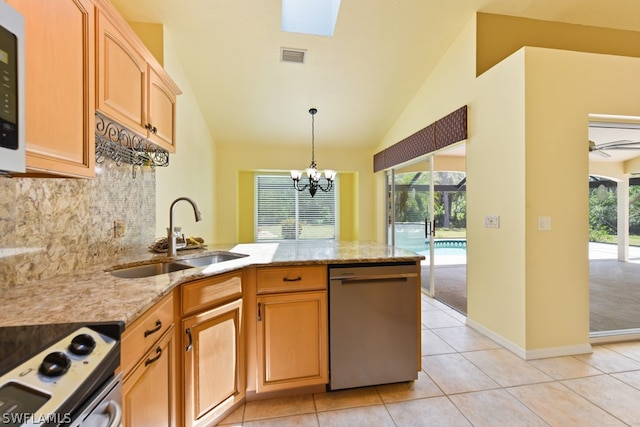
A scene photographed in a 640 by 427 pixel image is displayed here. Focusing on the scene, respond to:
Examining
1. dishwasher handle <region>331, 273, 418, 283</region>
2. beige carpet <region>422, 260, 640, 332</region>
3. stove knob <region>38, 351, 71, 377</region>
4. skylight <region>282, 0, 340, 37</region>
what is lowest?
beige carpet <region>422, 260, 640, 332</region>

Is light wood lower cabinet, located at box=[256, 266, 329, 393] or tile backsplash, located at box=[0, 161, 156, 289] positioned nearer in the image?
tile backsplash, located at box=[0, 161, 156, 289]

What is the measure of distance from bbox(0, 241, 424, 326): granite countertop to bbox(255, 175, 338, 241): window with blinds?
147 inches

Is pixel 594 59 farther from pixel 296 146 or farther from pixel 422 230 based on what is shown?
pixel 296 146

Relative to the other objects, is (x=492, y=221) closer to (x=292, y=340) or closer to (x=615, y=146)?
(x=615, y=146)

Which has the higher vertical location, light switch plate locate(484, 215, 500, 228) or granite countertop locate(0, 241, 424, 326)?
light switch plate locate(484, 215, 500, 228)

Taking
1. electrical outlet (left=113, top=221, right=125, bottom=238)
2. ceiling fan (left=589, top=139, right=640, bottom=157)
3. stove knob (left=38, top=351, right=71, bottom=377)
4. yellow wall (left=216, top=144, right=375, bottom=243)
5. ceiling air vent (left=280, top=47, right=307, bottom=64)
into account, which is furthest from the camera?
yellow wall (left=216, top=144, right=375, bottom=243)

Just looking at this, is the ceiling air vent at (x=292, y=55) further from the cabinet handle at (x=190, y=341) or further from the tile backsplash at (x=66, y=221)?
the cabinet handle at (x=190, y=341)

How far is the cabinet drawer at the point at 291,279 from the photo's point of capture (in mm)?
1814

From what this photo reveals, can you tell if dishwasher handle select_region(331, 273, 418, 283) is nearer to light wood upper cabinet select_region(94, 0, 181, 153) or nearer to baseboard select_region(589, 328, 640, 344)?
light wood upper cabinet select_region(94, 0, 181, 153)

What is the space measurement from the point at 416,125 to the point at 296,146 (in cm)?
214

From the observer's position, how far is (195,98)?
3803 mm

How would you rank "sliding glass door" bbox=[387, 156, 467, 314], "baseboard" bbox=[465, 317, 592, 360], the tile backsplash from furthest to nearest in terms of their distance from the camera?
"sliding glass door" bbox=[387, 156, 467, 314] → "baseboard" bbox=[465, 317, 592, 360] → the tile backsplash

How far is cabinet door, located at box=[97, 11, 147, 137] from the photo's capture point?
4.36 ft

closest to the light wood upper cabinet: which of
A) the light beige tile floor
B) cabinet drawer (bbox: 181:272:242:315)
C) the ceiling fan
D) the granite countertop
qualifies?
the granite countertop
